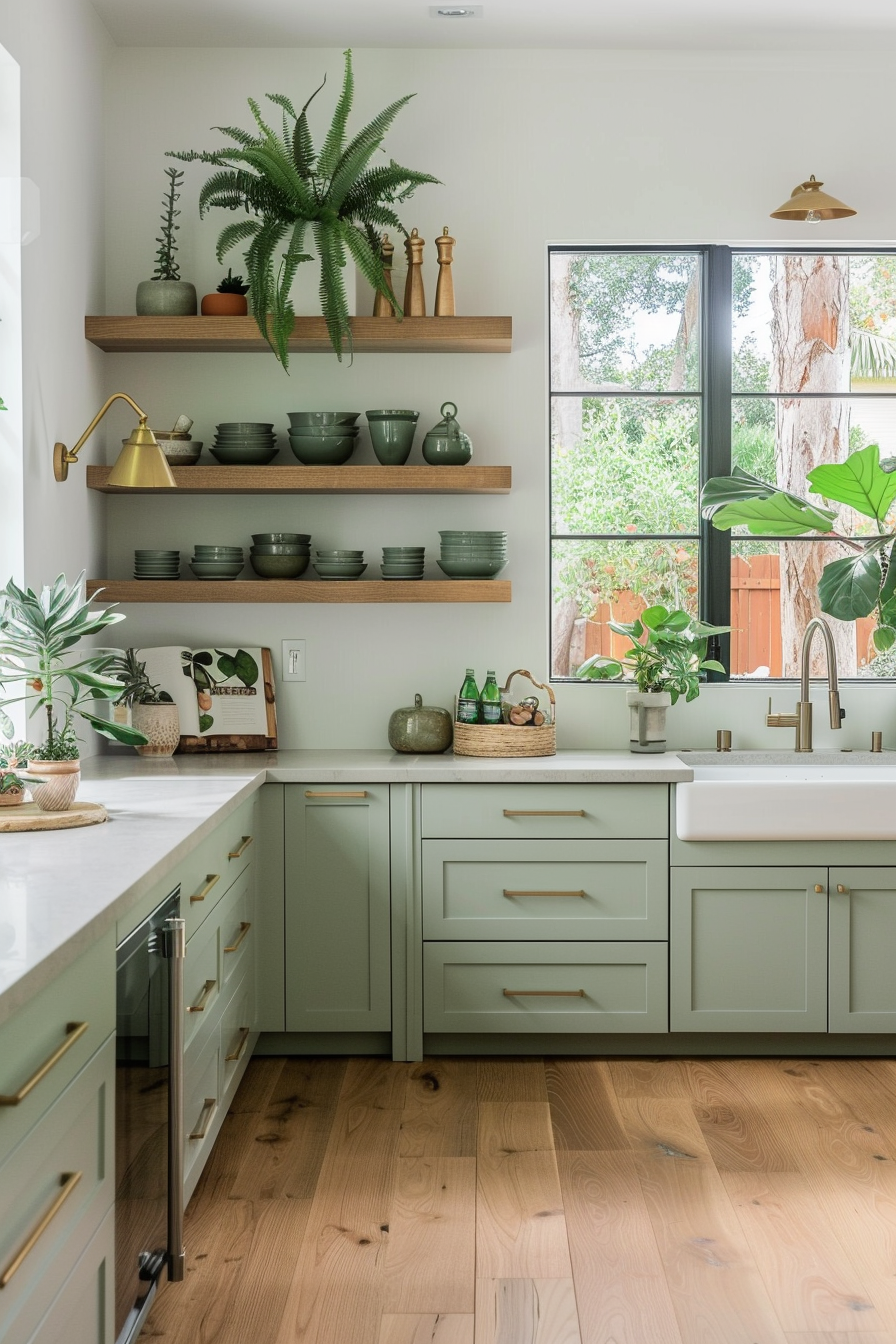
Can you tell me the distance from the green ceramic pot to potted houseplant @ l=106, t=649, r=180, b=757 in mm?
653

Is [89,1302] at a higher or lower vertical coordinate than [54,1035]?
lower

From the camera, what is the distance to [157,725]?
137 inches

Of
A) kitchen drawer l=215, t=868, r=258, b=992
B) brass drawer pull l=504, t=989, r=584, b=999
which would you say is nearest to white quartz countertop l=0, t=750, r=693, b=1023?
kitchen drawer l=215, t=868, r=258, b=992

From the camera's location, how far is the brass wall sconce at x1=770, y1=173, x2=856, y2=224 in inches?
137

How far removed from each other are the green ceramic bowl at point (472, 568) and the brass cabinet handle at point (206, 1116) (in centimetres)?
165

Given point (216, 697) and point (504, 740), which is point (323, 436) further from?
point (504, 740)

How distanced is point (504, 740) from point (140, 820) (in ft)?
4.43

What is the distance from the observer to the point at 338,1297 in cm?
214

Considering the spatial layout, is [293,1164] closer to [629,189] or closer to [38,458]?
[38,458]

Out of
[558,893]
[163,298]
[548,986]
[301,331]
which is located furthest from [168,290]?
[548,986]

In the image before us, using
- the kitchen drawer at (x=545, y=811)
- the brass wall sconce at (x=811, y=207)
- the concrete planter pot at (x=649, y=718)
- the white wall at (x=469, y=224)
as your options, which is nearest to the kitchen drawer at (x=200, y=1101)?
the kitchen drawer at (x=545, y=811)

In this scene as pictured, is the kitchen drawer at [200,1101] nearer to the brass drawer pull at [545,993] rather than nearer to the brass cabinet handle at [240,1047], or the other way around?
the brass cabinet handle at [240,1047]

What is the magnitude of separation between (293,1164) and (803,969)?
1468 millimetres

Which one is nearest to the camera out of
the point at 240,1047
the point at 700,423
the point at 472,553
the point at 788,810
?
the point at 240,1047
